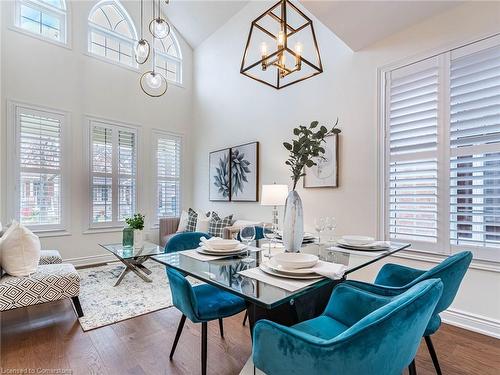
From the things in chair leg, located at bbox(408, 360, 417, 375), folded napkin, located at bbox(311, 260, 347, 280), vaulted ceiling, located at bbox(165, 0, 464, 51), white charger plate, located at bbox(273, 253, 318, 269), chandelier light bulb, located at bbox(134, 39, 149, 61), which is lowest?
chair leg, located at bbox(408, 360, 417, 375)

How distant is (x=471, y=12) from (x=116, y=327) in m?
4.13

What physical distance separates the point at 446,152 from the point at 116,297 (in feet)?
12.0

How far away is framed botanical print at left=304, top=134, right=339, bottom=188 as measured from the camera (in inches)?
126

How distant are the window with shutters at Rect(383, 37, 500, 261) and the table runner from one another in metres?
1.96

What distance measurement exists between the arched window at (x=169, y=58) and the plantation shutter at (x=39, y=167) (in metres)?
2.23

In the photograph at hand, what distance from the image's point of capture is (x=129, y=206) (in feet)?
16.3

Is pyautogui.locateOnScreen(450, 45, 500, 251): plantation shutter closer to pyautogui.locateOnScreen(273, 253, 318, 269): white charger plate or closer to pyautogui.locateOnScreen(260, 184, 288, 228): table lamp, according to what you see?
pyautogui.locateOnScreen(260, 184, 288, 228): table lamp

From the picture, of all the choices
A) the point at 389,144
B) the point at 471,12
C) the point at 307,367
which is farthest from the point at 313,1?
the point at 307,367

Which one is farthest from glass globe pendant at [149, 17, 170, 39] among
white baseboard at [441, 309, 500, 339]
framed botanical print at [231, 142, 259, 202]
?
white baseboard at [441, 309, 500, 339]

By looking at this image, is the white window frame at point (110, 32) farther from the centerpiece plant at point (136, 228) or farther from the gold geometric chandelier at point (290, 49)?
the centerpiece plant at point (136, 228)

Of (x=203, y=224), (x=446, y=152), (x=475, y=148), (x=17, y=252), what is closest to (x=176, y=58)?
(x=203, y=224)

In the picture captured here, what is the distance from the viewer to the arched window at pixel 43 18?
13.1ft

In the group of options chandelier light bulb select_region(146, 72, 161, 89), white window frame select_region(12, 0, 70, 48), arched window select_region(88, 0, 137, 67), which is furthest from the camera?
arched window select_region(88, 0, 137, 67)

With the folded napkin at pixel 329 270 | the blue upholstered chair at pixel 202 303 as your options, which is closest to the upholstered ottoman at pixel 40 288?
the blue upholstered chair at pixel 202 303
